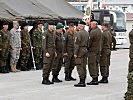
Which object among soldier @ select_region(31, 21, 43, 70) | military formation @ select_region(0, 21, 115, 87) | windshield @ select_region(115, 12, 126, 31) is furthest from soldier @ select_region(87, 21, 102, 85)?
windshield @ select_region(115, 12, 126, 31)

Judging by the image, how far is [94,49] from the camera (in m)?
13.2

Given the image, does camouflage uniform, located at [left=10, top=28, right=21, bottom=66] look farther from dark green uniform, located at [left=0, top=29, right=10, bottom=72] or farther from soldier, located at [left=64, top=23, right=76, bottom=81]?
soldier, located at [left=64, top=23, right=76, bottom=81]

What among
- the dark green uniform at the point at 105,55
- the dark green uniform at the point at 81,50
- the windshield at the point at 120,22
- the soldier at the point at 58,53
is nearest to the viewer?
the dark green uniform at the point at 81,50

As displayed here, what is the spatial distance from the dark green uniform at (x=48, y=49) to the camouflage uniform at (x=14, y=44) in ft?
10.2

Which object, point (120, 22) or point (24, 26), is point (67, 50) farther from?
point (120, 22)

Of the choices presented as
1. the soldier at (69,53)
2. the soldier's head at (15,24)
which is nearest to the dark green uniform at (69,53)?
the soldier at (69,53)

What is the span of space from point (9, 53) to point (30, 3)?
11.5 ft

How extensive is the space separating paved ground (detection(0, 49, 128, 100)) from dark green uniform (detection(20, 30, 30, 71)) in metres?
1.35

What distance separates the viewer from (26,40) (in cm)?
1667

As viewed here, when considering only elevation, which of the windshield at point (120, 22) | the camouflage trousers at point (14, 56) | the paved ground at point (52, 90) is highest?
the windshield at point (120, 22)

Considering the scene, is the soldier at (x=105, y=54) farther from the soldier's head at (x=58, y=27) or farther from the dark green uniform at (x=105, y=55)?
the soldier's head at (x=58, y=27)

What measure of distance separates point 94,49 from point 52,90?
2.00 m

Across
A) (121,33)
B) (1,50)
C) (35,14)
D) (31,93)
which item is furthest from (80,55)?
(121,33)

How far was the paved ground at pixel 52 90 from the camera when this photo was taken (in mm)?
11016
